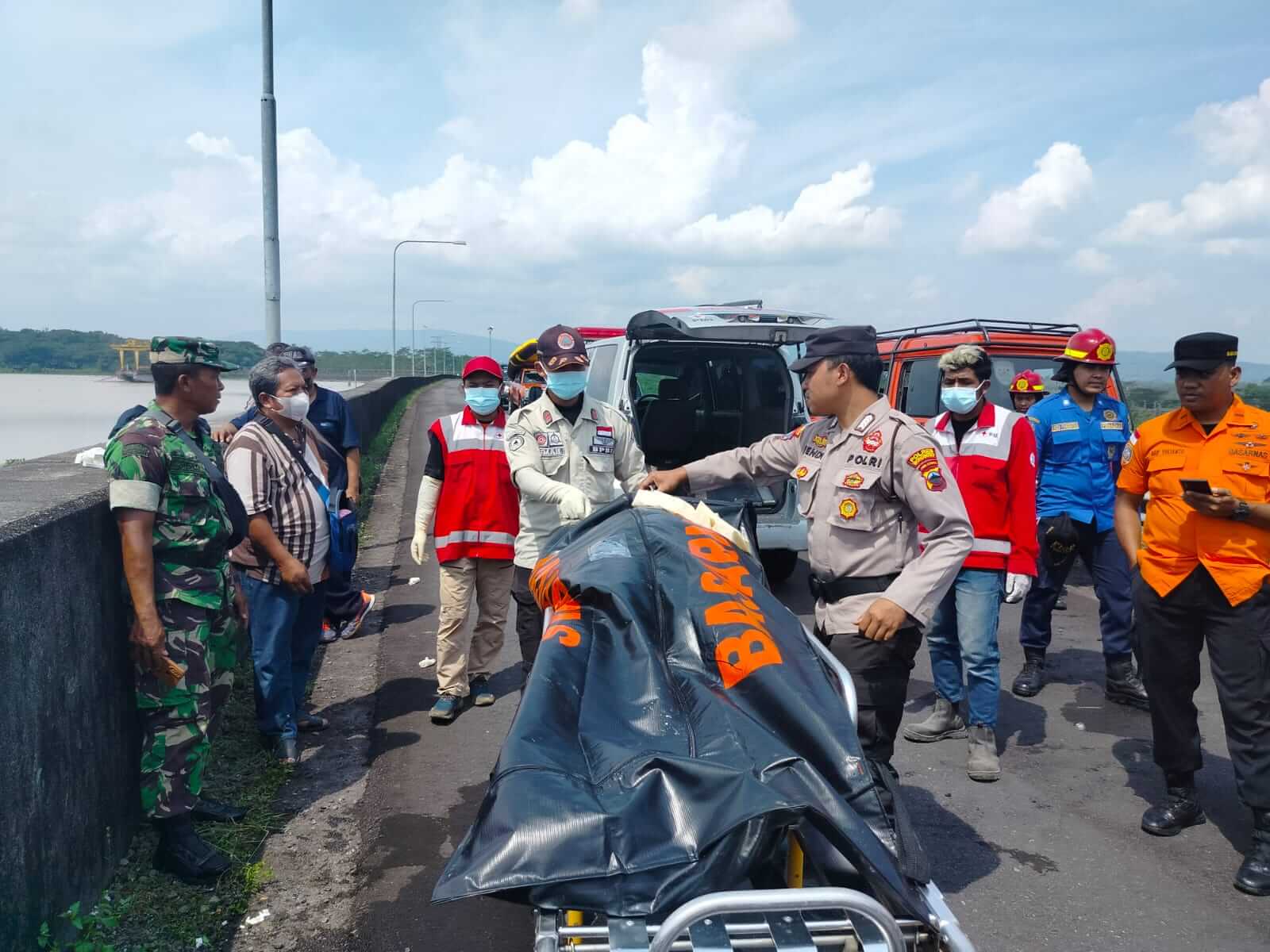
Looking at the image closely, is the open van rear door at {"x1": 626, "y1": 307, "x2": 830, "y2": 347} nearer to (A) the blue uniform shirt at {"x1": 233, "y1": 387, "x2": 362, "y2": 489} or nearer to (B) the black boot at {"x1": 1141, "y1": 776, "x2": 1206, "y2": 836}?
(A) the blue uniform shirt at {"x1": 233, "y1": 387, "x2": 362, "y2": 489}

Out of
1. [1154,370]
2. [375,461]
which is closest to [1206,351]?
[1154,370]

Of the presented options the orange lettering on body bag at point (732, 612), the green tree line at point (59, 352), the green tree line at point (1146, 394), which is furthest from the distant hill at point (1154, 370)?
the green tree line at point (59, 352)

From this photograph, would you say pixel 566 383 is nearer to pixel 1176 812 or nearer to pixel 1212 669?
pixel 1212 669

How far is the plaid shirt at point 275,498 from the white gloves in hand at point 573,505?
135 centimetres

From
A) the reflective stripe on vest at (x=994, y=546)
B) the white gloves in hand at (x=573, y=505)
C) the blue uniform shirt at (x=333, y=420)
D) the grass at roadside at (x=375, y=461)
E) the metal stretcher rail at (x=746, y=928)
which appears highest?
the blue uniform shirt at (x=333, y=420)

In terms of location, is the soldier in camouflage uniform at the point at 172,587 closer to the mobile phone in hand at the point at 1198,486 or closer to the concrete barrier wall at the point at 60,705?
the concrete barrier wall at the point at 60,705

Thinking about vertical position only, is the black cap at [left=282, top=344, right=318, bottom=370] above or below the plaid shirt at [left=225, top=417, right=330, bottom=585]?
above

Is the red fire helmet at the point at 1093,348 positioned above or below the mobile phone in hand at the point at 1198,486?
above

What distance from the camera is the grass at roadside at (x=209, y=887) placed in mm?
2996

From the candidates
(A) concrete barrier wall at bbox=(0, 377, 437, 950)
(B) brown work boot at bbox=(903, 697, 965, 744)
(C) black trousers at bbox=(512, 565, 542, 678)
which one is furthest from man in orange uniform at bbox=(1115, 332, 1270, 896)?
(A) concrete barrier wall at bbox=(0, 377, 437, 950)

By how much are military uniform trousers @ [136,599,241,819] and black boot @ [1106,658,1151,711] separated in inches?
201

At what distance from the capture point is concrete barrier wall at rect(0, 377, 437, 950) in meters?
2.55

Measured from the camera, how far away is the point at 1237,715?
372 centimetres

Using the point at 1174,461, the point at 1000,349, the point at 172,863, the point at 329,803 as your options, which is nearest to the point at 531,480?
the point at 329,803
